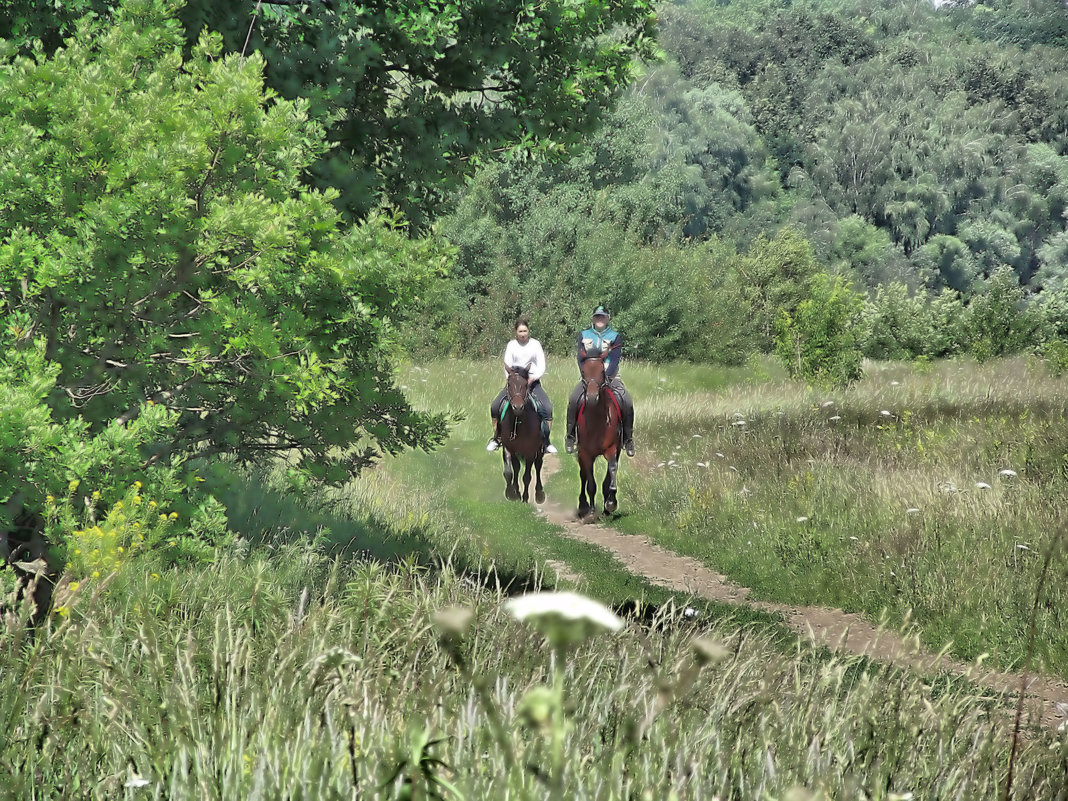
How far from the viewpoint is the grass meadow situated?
3076 millimetres

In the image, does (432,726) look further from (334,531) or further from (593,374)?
(593,374)

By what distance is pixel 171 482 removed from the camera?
22.8 ft

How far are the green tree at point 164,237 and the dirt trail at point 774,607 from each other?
355cm

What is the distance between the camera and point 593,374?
1473cm

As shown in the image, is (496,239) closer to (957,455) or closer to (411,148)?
(957,455)

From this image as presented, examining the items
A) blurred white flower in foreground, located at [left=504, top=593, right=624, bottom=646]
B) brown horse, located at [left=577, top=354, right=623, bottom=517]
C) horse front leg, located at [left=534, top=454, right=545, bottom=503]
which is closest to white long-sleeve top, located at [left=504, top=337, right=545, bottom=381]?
brown horse, located at [left=577, top=354, right=623, bottom=517]

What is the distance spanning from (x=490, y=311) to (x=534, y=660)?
3685cm

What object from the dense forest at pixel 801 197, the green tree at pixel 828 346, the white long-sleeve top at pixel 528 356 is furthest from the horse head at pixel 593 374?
the green tree at pixel 828 346

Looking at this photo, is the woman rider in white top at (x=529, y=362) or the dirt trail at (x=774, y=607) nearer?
the dirt trail at (x=774, y=607)

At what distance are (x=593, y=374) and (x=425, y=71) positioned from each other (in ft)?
18.1

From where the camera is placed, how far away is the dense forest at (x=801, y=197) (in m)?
44.0

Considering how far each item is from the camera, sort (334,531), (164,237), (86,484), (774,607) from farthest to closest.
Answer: (774,607) < (334,531) < (164,237) < (86,484)

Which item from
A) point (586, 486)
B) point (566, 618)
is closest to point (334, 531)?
point (586, 486)

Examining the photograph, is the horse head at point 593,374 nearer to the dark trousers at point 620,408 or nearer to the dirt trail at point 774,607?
the dark trousers at point 620,408
